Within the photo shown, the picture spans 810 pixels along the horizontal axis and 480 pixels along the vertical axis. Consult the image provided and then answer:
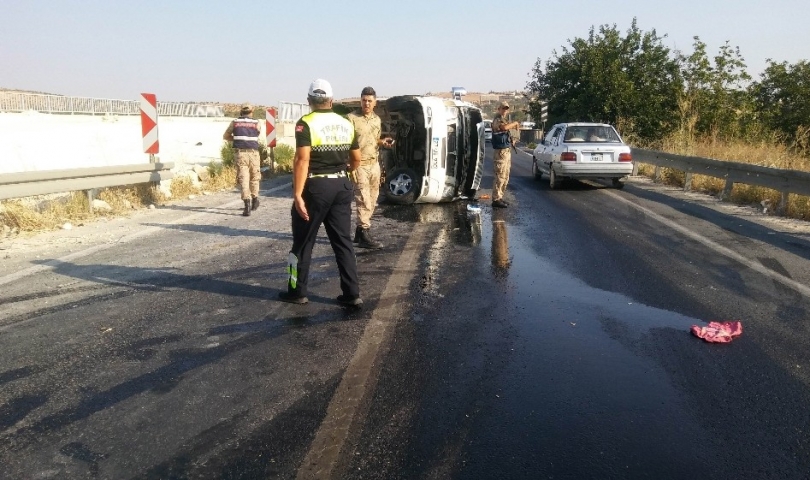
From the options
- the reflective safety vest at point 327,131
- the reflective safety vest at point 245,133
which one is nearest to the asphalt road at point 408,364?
the reflective safety vest at point 327,131

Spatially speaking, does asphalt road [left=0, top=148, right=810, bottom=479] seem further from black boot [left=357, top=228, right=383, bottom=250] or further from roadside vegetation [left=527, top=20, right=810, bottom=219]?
roadside vegetation [left=527, top=20, right=810, bottom=219]

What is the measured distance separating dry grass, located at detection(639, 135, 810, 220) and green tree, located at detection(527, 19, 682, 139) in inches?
210

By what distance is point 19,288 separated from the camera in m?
6.36

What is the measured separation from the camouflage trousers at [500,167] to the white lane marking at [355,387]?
5.93 metres

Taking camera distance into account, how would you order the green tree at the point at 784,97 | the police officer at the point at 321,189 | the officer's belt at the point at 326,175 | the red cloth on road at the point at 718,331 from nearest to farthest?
the red cloth on road at the point at 718,331 → the police officer at the point at 321,189 → the officer's belt at the point at 326,175 → the green tree at the point at 784,97

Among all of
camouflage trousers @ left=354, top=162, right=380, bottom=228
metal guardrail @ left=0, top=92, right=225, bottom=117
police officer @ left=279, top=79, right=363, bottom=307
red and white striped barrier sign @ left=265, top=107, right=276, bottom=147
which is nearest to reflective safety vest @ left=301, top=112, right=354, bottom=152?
Answer: police officer @ left=279, top=79, right=363, bottom=307

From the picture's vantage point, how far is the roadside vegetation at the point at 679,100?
1963 centimetres

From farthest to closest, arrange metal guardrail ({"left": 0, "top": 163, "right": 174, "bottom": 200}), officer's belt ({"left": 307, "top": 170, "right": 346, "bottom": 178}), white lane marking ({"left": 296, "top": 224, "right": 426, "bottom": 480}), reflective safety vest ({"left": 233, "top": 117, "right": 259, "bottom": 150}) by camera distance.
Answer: reflective safety vest ({"left": 233, "top": 117, "right": 259, "bottom": 150}) → metal guardrail ({"left": 0, "top": 163, "right": 174, "bottom": 200}) → officer's belt ({"left": 307, "top": 170, "right": 346, "bottom": 178}) → white lane marking ({"left": 296, "top": 224, "right": 426, "bottom": 480})

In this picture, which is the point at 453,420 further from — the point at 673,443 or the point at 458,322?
the point at 458,322

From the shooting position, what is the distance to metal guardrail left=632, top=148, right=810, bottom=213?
11130mm

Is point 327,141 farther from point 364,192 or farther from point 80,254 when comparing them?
point 80,254

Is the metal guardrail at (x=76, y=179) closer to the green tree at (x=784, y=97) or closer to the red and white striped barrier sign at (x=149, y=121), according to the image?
the red and white striped barrier sign at (x=149, y=121)

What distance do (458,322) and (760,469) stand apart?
2.59 m

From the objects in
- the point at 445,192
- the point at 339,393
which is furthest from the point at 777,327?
the point at 445,192
